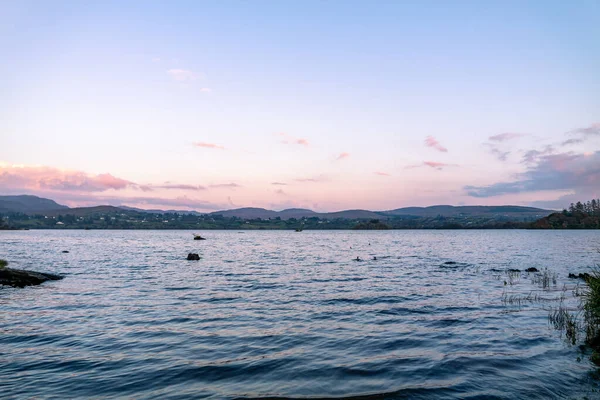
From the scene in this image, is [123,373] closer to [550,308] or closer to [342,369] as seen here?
[342,369]

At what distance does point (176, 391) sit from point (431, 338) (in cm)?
1279

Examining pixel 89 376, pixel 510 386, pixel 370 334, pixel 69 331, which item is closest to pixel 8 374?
pixel 89 376

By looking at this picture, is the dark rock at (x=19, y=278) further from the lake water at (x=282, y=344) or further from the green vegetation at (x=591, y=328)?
the green vegetation at (x=591, y=328)

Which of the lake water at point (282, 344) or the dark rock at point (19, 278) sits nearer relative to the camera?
the lake water at point (282, 344)

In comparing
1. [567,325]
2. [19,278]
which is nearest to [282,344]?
[567,325]

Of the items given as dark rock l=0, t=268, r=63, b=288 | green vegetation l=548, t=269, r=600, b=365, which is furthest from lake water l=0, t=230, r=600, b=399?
dark rock l=0, t=268, r=63, b=288

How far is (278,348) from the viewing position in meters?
17.8

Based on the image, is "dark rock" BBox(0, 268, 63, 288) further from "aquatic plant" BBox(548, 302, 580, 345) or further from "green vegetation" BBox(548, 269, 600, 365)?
"green vegetation" BBox(548, 269, 600, 365)

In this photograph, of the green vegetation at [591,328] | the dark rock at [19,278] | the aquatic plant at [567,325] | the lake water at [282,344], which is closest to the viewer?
the lake water at [282,344]

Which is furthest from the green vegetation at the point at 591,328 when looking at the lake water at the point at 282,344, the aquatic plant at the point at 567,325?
the lake water at the point at 282,344

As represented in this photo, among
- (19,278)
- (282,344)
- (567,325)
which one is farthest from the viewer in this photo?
(19,278)

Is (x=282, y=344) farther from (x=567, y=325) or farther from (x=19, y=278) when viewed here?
(x=19, y=278)

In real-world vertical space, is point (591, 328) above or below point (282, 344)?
above

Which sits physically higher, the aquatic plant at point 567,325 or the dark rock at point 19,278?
the aquatic plant at point 567,325
